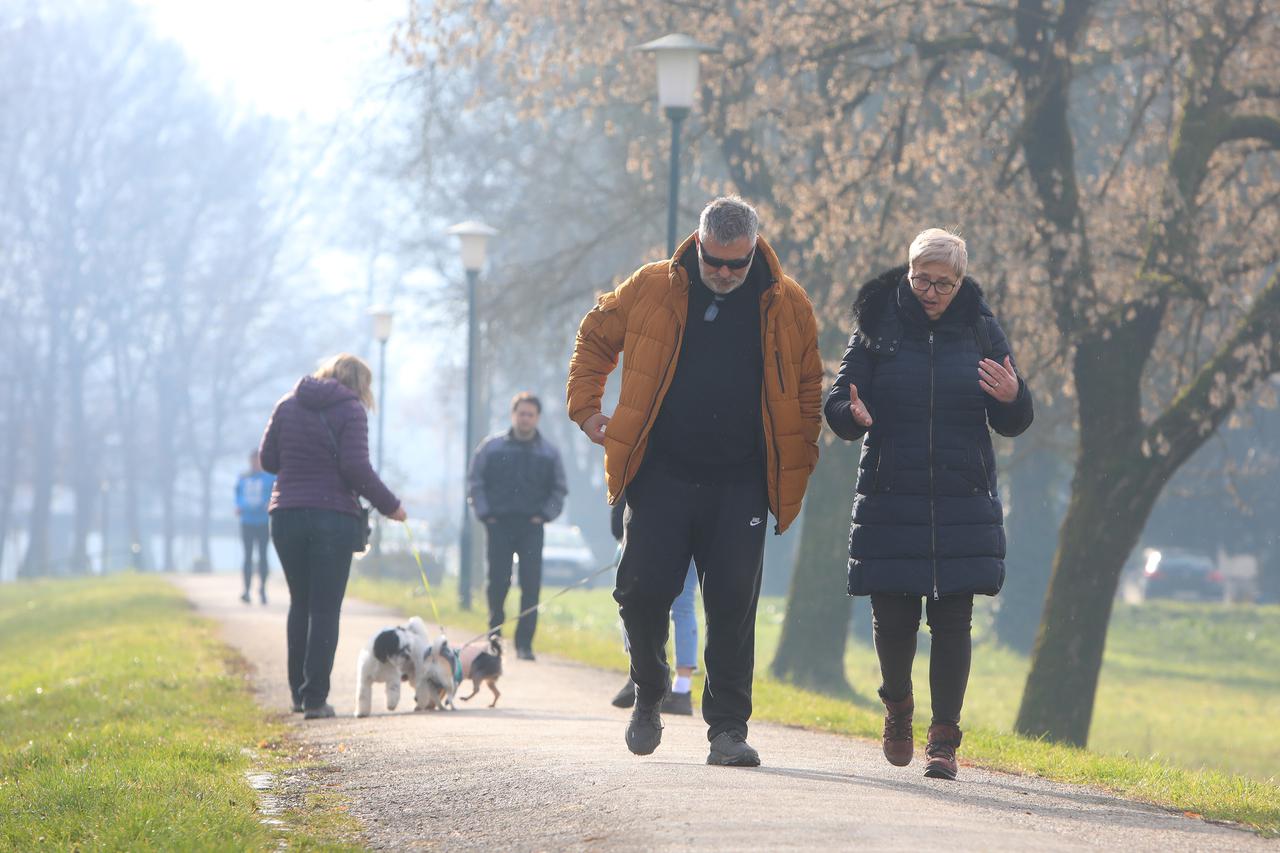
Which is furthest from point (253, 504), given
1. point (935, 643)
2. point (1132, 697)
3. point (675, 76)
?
point (935, 643)

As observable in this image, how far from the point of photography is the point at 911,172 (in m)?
15.0

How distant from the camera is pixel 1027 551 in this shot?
92.9 feet

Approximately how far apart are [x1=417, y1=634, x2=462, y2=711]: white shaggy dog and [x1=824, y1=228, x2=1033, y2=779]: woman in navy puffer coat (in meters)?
4.14

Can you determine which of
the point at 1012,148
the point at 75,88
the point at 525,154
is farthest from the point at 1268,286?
the point at 75,88

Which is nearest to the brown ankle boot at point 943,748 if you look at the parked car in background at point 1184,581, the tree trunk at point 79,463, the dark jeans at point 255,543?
the dark jeans at point 255,543

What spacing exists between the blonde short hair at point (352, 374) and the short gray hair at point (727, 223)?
3902 mm

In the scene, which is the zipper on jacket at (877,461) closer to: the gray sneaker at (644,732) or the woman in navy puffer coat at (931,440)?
the woman in navy puffer coat at (931,440)

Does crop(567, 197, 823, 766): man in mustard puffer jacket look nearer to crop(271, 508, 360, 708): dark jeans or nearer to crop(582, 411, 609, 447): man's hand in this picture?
crop(582, 411, 609, 447): man's hand

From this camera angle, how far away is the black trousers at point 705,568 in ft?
21.6

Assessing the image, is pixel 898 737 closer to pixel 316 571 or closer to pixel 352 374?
pixel 316 571

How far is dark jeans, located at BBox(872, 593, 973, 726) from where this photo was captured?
21.9ft

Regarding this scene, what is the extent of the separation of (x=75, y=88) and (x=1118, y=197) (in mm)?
34155

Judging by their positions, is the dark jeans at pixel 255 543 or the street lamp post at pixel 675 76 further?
the dark jeans at pixel 255 543

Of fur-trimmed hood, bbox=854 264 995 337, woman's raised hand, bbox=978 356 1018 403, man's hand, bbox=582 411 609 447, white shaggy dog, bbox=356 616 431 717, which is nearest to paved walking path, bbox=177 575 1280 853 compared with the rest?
white shaggy dog, bbox=356 616 431 717
